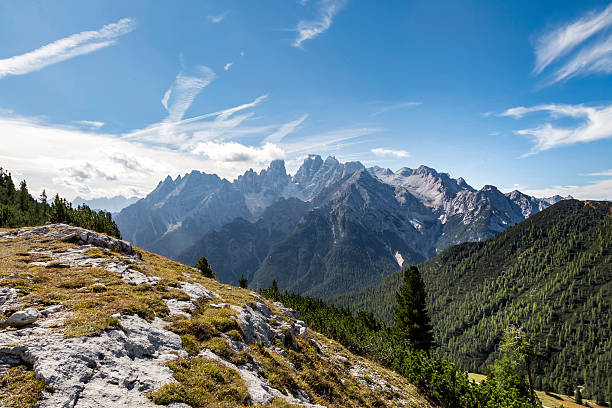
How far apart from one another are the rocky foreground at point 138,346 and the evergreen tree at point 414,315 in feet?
116

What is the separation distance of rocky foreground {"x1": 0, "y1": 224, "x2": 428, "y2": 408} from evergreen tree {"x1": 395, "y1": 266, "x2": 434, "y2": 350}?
35433mm

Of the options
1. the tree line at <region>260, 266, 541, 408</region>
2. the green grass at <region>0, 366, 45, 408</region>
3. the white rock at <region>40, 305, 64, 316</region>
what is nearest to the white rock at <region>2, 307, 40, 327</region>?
the white rock at <region>40, 305, 64, 316</region>

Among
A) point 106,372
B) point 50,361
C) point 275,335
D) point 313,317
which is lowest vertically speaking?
point 313,317

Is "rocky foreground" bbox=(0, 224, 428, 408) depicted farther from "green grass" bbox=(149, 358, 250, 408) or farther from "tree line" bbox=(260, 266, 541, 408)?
"tree line" bbox=(260, 266, 541, 408)

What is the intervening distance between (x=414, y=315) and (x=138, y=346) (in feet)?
222

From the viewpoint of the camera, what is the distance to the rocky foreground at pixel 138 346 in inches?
497

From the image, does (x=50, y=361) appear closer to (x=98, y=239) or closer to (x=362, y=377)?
(x=362, y=377)

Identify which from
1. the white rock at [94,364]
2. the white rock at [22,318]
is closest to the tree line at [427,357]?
the white rock at [94,364]

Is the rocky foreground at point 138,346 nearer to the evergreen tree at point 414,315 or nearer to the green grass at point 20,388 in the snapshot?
the green grass at point 20,388

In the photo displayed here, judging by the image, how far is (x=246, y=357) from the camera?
2030cm

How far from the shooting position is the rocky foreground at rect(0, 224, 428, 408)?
12.6 meters

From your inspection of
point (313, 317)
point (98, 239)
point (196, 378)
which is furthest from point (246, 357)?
point (313, 317)

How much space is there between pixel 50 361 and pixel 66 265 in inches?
895

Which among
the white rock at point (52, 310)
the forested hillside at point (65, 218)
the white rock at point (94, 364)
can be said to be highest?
the forested hillside at point (65, 218)
